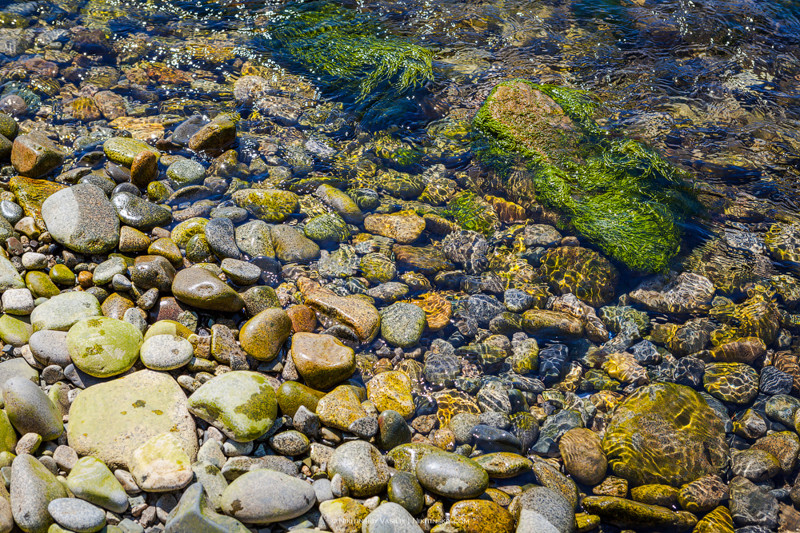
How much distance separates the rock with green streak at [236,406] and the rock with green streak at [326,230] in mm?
2293

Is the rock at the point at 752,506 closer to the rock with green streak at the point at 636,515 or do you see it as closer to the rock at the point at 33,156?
the rock with green streak at the point at 636,515

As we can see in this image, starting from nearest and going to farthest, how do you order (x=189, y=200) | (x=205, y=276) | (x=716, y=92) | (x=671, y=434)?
(x=671, y=434) < (x=205, y=276) < (x=189, y=200) < (x=716, y=92)

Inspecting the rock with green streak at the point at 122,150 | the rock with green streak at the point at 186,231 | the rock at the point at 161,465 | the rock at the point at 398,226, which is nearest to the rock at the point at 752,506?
the rock at the point at 398,226

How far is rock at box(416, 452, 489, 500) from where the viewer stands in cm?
363

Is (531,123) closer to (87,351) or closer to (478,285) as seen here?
(478,285)

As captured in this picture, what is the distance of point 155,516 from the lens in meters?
3.21

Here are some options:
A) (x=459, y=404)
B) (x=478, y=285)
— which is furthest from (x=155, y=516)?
(x=478, y=285)

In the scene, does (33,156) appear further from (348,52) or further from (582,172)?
(582,172)

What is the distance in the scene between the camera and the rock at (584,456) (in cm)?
407

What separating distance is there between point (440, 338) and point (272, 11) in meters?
8.54

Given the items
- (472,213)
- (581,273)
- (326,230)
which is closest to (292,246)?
(326,230)

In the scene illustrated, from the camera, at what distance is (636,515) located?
3.68 meters

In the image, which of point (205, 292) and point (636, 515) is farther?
point (205, 292)

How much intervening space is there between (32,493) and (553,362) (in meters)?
4.33
